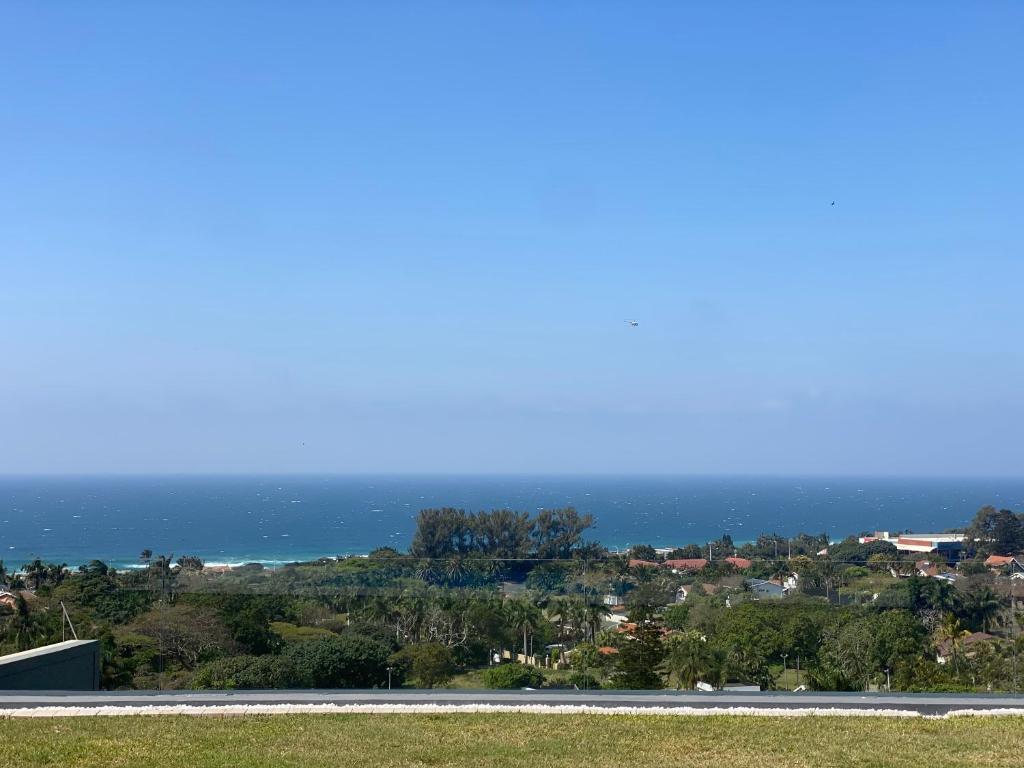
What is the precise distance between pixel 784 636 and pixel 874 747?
3.59 m

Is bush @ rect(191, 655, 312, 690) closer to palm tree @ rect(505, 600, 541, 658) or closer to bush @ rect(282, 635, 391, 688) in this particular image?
bush @ rect(282, 635, 391, 688)

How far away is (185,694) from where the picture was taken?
937cm

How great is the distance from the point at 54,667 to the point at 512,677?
15.9ft

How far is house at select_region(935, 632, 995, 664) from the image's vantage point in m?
10.7

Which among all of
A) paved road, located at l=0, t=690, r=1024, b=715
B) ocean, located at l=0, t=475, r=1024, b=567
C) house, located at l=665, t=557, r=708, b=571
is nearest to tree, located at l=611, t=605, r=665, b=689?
paved road, located at l=0, t=690, r=1024, b=715

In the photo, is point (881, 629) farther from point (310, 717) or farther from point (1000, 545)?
point (1000, 545)

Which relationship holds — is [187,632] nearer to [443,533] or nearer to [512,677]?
[512,677]

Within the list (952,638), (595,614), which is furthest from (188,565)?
(952,638)

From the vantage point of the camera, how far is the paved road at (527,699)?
883 cm

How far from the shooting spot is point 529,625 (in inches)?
437

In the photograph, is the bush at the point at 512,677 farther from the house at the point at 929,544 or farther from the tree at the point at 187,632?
the house at the point at 929,544

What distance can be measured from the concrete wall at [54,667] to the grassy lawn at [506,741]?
200cm

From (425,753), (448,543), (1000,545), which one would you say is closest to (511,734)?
(425,753)

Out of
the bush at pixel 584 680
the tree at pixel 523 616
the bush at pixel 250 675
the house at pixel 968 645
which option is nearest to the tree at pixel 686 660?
the bush at pixel 584 680
